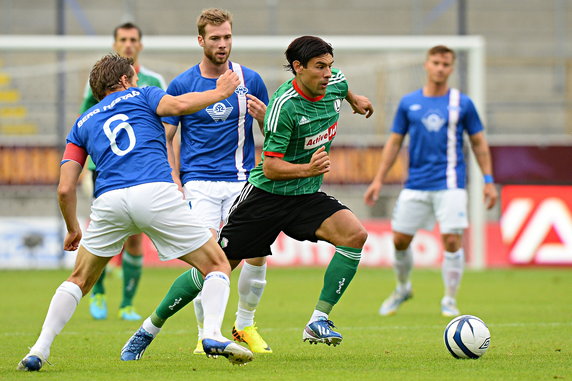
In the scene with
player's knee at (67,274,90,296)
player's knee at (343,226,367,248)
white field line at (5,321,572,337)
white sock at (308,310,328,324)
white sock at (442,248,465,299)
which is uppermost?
player's knee at (343,226,367,248)

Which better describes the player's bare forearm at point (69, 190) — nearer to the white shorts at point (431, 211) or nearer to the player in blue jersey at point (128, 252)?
the player in blue jersey at point (128, 252)

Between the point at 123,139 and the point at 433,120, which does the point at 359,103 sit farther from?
the point at 433,120

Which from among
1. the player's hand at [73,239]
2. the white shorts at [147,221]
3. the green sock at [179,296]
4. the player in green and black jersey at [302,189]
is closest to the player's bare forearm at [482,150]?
the player in green and black jersey at [302,189]

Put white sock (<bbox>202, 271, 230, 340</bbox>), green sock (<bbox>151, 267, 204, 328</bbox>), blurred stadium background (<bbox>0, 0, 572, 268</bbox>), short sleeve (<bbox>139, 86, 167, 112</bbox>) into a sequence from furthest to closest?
blurred stadium background (<bbox>0, 0, 572, 268</bbox>) → green sock (<bbox>151, 267, 204, 328</bbox>) → short sleeve (<bbox>139, 86, 167, 112</bbox>) → white sock (<bbox>202, 271, 230, 340</bbox>)

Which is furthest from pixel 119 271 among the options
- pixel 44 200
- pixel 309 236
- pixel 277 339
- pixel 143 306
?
pixel 309 236

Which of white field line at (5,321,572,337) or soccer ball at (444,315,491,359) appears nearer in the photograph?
soccer ball at (444,315,491,359)

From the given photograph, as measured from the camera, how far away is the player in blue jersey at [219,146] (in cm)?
739

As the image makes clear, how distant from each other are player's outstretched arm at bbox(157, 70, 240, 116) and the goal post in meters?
9.91

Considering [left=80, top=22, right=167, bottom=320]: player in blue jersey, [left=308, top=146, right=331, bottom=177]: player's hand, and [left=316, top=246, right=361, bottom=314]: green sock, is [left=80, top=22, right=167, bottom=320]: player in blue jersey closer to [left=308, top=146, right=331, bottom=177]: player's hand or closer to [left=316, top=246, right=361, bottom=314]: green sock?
[left=316, top=246, right=361, bottom=314]: green sock

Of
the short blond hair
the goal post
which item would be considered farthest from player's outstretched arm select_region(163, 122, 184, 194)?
the goal post

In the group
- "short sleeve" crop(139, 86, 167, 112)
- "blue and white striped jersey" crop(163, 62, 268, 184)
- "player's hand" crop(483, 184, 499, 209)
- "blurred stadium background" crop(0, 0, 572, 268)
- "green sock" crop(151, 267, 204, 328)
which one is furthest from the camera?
"blurred stadium background" crop(0, 0, 572, 268)

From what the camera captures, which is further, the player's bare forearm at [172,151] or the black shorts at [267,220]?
the player's bare forearm at [172,151]

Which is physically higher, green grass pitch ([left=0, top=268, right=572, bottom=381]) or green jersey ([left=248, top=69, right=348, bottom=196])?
green jersey ([left=248, top=69, right=348, bottom=196])

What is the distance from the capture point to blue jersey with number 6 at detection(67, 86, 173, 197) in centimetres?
616
